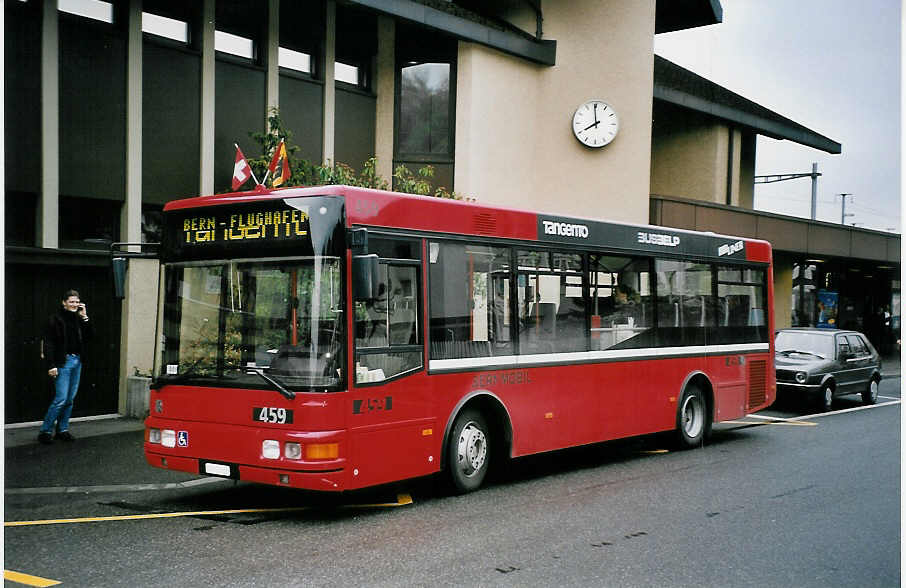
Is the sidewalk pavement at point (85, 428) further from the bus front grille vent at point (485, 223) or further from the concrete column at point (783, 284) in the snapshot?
the concrete column at point (783, 284)

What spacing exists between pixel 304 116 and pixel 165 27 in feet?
9.69

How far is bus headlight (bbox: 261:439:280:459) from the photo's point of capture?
7.50 metres

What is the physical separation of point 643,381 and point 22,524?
718cm

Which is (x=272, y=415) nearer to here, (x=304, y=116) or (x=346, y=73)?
(x=304, y=116)

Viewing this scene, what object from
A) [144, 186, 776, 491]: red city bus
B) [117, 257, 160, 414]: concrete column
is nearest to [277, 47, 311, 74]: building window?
[117, 257, 160, 414]: concrete column

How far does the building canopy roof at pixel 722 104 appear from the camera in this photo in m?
24.7

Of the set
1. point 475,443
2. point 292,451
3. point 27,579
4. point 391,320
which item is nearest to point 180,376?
point 292,451

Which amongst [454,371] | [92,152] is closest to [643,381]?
[454,371]

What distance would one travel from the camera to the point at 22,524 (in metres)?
7.63

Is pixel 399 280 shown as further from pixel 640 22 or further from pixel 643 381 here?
pixel 640 22

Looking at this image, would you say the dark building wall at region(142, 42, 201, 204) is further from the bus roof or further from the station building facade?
the bus roof

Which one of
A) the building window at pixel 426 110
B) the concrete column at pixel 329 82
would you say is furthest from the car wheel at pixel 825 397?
the concrete column at pixel 329 82

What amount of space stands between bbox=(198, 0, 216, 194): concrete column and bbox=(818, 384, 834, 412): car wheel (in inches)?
461

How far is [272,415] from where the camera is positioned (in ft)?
24.8
